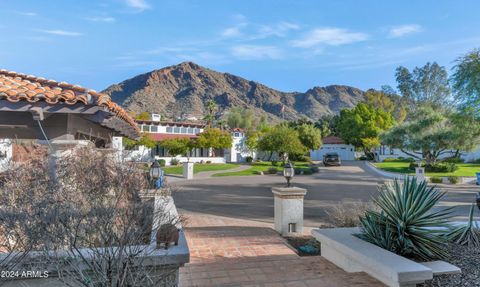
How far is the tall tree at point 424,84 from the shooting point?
195ft

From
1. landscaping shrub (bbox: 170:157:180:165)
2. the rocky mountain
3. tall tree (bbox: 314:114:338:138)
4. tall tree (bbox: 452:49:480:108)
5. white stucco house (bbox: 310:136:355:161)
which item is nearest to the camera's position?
tall tree (bbox: 452:49:480:108)

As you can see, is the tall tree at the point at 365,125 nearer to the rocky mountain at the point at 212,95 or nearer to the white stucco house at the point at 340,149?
the white stucco house at the point at 340,149

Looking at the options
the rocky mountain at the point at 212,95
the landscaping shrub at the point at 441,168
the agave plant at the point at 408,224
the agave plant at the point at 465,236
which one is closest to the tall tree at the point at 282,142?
the landscaping shrub at the point at 441,168

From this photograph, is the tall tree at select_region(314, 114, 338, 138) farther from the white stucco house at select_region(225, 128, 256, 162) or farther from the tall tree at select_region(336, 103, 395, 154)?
the white stucco house at select_region(225, 128, 256, 162)

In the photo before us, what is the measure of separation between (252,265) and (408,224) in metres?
2.40

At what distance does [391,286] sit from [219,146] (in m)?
40.8

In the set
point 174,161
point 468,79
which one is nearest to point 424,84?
point 174,161

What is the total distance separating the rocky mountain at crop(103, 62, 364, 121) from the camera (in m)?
132

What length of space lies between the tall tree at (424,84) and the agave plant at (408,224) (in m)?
61.8

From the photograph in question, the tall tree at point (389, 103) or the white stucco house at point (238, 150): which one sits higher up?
the tall tree at point (389, 103)

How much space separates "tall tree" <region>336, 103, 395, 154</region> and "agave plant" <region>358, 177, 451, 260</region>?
153 ft

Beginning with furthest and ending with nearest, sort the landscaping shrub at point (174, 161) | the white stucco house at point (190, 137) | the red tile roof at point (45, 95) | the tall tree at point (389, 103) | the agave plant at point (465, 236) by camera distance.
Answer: the tall tree at point (389, 103)
the white stucco house at point (190, 137)
the landscaping shrub at point (174, 161)
the agave plant at point (465, 236)
the red tile roof at point (45, 95)

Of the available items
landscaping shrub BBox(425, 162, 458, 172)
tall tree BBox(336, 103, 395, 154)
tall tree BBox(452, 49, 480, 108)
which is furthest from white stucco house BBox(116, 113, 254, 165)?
tall tree BBox(452, 49, 480, 108)

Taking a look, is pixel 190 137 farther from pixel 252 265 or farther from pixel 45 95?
pixel 45 95
